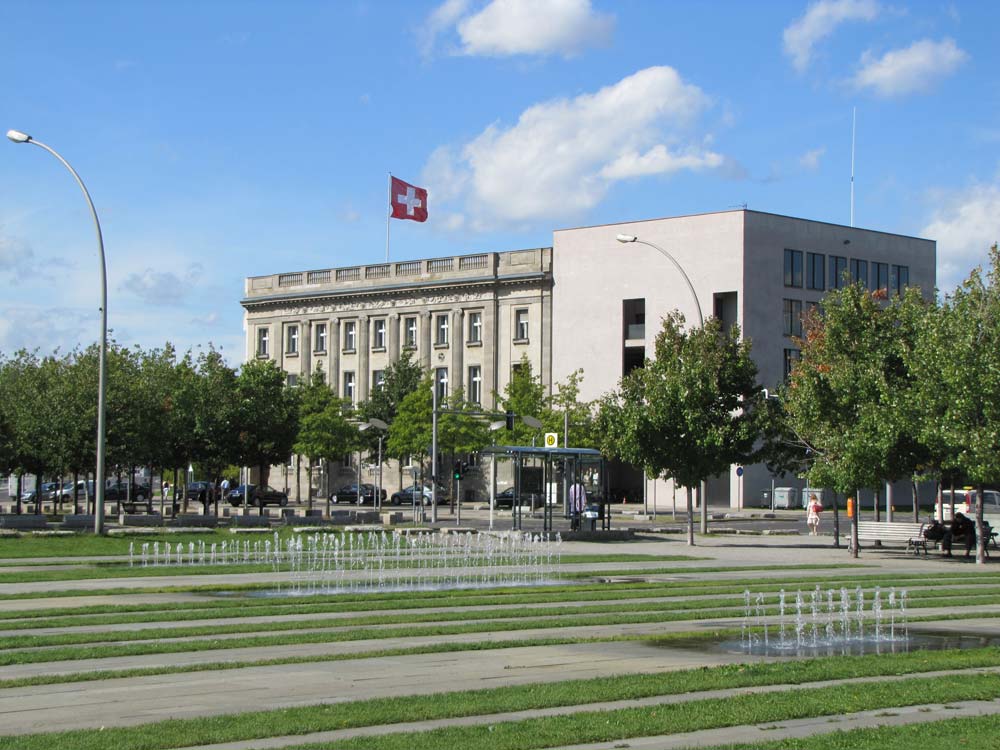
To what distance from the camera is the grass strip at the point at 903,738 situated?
8.91 meters

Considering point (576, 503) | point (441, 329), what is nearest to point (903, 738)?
point (576, 503)

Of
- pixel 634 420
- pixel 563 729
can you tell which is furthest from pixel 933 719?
pixel 634 420

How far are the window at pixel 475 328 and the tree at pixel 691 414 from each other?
47.2 meters

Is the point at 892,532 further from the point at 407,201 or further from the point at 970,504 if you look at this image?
the point at 407,201

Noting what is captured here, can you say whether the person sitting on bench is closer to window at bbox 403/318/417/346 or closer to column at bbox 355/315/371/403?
window at bbox 403/318/417/346

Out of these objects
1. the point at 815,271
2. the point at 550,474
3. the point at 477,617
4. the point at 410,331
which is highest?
the point at 815,271

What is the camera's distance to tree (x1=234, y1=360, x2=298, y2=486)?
63906 mm

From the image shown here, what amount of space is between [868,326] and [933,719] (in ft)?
86.2

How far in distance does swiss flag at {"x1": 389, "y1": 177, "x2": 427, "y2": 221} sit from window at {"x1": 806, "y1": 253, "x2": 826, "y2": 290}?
2506cm

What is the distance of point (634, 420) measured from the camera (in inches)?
1549

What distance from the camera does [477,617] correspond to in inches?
695

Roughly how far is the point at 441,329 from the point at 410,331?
10.1ft

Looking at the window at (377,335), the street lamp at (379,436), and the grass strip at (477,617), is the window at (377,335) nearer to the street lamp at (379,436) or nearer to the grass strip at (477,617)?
the street lamp at (379,436)

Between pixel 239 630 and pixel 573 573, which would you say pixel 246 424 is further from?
pixel 239 630
